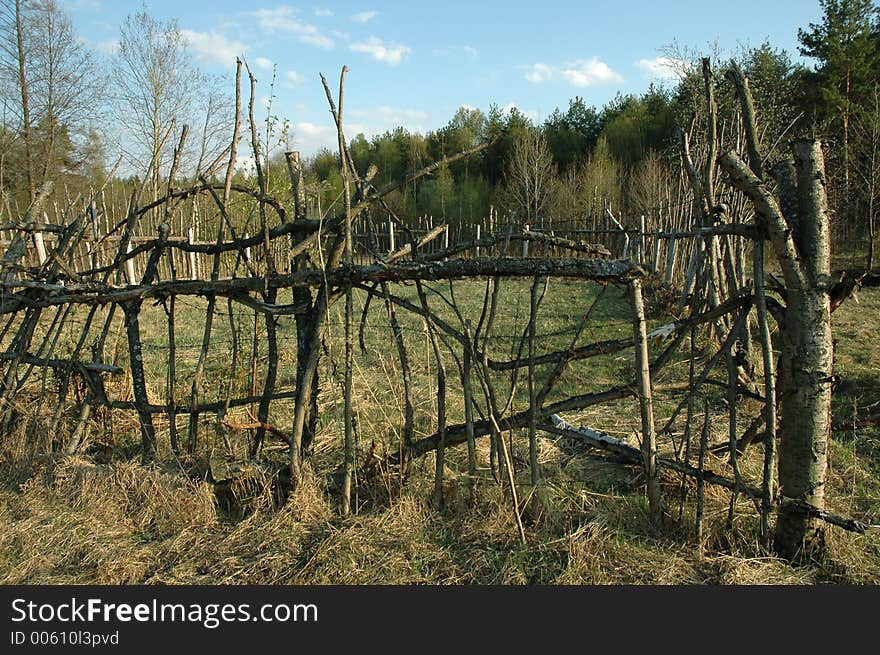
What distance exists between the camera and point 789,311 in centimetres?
252

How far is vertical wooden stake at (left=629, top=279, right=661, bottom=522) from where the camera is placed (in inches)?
103

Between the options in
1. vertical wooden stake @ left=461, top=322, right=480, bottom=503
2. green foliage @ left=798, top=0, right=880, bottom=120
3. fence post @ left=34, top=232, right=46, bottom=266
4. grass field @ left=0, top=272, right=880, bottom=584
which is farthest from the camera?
green foliage @ left=798, top=0, right=880, bottom=120

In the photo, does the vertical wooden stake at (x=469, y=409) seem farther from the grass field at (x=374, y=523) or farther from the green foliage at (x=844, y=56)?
the green foliage at (x=844, y=56)

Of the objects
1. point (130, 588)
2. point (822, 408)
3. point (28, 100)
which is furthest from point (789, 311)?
point (28, 100)

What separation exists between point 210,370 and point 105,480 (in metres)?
2.81

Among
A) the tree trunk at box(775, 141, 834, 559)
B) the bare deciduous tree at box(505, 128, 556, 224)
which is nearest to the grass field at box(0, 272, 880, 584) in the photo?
the tree trunk at box(775, 141, 834, 559)

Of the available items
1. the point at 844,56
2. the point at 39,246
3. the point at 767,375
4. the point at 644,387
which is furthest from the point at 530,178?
the point at 767,375

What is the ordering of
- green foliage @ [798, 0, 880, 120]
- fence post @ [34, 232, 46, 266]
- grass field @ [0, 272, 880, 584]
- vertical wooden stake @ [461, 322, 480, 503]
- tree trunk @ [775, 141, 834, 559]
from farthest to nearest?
green foliage @ [798, 0, 880, 120], fence post @ [34, 232, 46, 266], vertical wooden stake @ [461, 322, 480, 503], grass field @ [0, 272, 880, 584], tree trunk @ [775, 141, 834, 559]

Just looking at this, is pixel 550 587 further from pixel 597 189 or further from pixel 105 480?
pixel 597 189

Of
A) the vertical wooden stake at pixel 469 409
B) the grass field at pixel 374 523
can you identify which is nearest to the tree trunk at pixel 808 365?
the grass field at pixel 374 523

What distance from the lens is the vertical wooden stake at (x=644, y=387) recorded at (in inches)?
103

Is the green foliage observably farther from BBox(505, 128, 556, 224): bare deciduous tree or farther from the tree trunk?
the tree trunk

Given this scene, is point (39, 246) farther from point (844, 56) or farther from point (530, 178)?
point (844, 56)

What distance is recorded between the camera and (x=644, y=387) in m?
2.69
